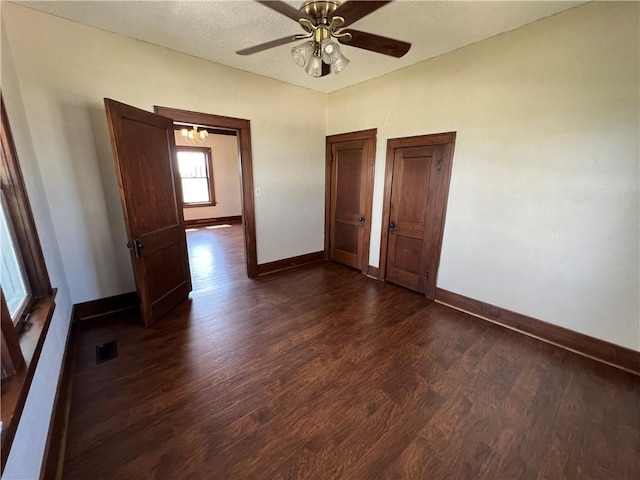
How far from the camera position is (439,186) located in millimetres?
2900

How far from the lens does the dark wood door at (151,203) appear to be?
216 centimetres

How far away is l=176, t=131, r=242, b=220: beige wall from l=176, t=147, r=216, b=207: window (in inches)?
5.3

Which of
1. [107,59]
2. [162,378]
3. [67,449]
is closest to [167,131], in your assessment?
[107,59]

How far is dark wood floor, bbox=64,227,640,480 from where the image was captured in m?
1.36

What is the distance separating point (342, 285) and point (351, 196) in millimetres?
1354

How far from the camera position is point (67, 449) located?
4.57ft

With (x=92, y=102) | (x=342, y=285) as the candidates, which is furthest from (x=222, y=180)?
(x=342, y=285)

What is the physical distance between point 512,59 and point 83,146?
13.0 ft

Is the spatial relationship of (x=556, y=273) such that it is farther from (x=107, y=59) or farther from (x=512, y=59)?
(x=107, y=59)

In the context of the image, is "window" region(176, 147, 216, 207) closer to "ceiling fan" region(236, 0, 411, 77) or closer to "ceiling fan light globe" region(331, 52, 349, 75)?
"ceiling fan" region(236, 0, 411, 77)

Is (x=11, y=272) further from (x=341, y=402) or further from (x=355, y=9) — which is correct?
(x=355, y=9)

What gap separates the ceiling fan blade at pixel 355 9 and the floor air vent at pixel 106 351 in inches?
115

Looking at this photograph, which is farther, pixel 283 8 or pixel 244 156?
pixel 244 156

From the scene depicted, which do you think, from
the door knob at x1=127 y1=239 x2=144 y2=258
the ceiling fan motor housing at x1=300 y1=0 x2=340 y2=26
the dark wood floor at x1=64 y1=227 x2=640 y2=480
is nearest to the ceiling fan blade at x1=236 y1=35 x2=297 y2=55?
the ceiling fan motor housing at x1=300 y1=0 x2=340 y2=26
